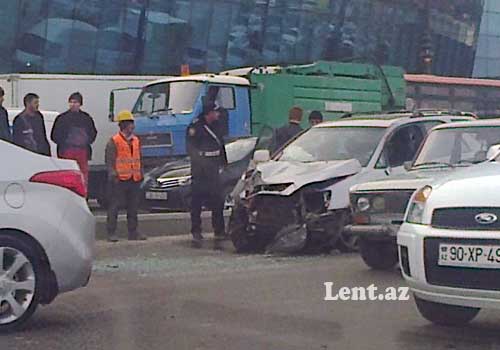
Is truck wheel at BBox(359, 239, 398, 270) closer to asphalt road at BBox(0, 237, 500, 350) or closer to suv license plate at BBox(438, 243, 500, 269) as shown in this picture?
asphalt road at BBox(0, 237, 500, 350)

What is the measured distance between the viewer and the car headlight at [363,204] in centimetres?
1088

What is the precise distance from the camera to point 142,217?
15.4m

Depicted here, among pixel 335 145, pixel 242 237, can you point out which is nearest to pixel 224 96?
pixel 335 145

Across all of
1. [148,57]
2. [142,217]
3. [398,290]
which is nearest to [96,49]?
[148,57]

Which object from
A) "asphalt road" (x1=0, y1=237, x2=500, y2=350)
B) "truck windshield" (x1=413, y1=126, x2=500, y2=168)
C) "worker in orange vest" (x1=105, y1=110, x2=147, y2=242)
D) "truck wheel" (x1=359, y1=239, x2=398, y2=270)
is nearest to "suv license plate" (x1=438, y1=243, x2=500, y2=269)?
"asphalt road" (x1=0, y1=237, x2=500, y2=350)

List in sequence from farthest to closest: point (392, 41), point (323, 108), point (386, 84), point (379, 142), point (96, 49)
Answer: point (392, 41)
point (96, 49)
point (386, 84)
point (323, 108)
point (379, 142)

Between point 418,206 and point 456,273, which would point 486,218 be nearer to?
point 456,273

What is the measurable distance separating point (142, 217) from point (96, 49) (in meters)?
27.1

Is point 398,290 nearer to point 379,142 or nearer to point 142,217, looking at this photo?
point 379,142

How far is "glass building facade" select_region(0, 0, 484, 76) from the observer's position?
130 ft

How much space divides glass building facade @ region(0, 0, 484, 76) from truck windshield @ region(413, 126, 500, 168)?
21.9 m

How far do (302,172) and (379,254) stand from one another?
5.71ft

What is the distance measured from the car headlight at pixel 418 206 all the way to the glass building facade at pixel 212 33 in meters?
25.3

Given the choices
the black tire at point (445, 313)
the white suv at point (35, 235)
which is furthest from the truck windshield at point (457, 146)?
the white suv at point (35, 235)
